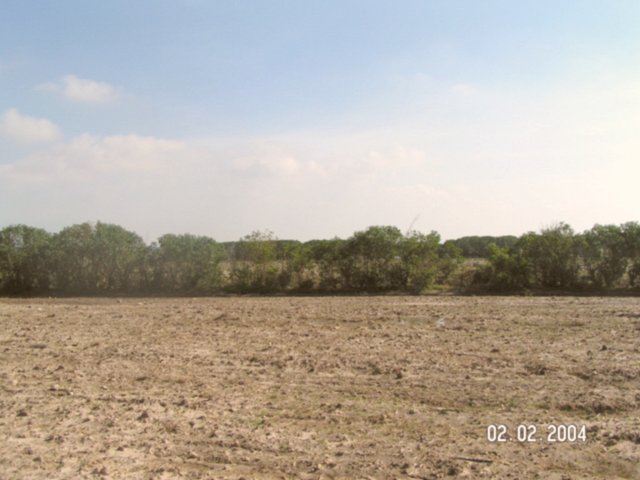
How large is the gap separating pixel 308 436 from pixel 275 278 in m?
19.3

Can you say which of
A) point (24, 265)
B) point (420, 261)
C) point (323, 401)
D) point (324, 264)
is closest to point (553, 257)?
point (420, 261)

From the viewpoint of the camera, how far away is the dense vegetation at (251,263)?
23.5 meters

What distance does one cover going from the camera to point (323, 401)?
6586 mm

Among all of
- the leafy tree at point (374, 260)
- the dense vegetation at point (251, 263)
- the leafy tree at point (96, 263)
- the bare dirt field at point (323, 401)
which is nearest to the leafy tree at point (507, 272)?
the dense vegetation at point (251, 263)

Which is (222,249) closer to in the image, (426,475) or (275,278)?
(275,278)

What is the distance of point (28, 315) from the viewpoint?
600 inches

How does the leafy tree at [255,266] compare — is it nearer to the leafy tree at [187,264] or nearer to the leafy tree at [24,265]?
the leafy tree at [187,264]

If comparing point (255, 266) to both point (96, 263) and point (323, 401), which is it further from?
point (323, 401)

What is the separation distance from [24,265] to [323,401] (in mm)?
23170

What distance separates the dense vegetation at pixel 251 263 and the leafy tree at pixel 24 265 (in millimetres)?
42

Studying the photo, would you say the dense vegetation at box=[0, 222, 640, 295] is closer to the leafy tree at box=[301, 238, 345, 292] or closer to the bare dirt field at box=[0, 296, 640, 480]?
the leafy tree at box=[301, 238, 345, 292]

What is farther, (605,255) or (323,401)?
(605,255)

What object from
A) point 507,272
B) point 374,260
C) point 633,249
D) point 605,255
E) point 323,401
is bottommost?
point 323,401

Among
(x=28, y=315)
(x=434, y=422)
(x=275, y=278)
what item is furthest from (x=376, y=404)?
(x=275, y=278)
